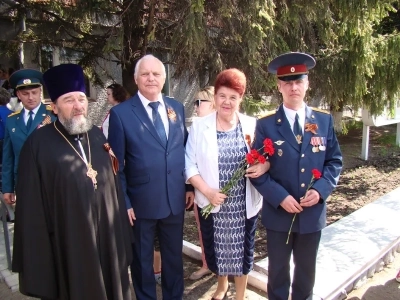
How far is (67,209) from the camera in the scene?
2.33 metres

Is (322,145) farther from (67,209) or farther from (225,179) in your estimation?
(67,209)

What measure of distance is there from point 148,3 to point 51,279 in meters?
3.78

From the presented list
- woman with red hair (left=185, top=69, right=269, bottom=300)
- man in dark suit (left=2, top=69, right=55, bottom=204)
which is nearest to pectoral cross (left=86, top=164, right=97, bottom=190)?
woman with red hair (left=185, top=69, right=269, bottom=300)

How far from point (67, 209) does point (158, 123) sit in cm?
92

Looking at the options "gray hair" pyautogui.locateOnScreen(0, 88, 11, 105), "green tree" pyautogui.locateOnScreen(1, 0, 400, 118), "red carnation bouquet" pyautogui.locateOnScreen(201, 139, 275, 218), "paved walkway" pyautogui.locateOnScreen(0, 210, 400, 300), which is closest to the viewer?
"red carnation bouquet" pyautogui.locateOnScreen(201, 139, 275, 218)

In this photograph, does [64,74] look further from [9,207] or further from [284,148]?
[9,207]

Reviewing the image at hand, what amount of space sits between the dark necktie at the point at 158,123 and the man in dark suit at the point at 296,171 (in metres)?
0.68

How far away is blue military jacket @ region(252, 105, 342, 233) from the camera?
2605 mm

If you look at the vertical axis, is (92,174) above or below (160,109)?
below

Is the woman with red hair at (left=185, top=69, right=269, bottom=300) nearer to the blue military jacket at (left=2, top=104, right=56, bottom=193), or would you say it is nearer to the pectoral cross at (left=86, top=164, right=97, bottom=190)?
the pectoral cross at (left=86, top=164, right=97, bottom=190)

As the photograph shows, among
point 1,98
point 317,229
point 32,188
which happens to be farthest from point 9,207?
point 317,229

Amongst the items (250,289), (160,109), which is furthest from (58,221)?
(250,289)

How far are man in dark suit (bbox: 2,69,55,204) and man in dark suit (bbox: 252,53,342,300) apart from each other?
2.16 metres

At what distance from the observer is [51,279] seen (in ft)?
7.56
